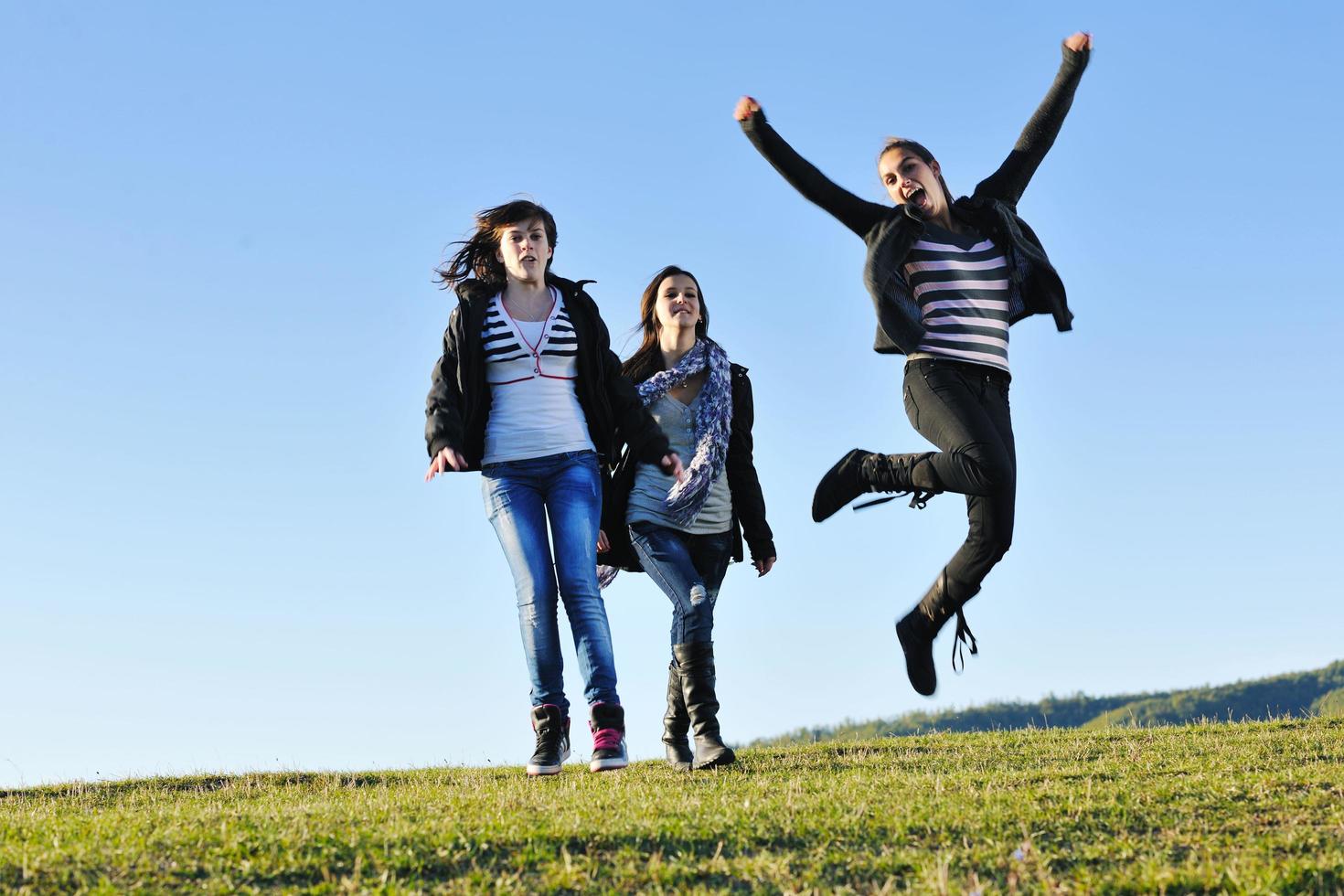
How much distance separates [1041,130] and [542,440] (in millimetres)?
3832

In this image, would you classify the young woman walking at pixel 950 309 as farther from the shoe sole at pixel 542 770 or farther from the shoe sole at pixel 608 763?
the shoe sole at pixel 542 770

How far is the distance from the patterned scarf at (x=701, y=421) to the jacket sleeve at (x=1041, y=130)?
206 cm

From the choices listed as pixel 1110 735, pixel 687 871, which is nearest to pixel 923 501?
pixel 1110 735

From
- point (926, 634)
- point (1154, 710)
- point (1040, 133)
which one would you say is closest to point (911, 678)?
point (926, 634)

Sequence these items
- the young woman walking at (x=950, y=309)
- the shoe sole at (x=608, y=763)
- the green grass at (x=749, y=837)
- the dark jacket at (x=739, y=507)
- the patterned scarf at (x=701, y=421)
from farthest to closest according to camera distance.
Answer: the dark jacket at (x=739, y=507), the patterned scarf at (x=701, y=421), the young woman walking at (x=950, y=309), the shoe sole at (x=608, y=763), the green grass at (x=749, y=837)

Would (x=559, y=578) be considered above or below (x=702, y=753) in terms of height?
above

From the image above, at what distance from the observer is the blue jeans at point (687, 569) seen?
812 centimetres

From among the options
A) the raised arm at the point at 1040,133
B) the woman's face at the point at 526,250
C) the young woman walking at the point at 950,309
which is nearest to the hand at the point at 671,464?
the young woman walking at the point at 950,309

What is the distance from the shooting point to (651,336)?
9.06 meters

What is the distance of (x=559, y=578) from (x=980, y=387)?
2723mm

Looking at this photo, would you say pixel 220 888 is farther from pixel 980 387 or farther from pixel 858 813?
pixel 980 387

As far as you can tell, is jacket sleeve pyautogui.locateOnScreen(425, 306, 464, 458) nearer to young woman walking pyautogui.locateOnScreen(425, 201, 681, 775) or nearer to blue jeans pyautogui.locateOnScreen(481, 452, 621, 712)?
young woman walking pyautogui.locateOnScreen(425, 201, 681, 775)

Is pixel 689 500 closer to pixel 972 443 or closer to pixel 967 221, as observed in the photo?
pixel 972 443

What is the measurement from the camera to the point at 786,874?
15.9 feet
